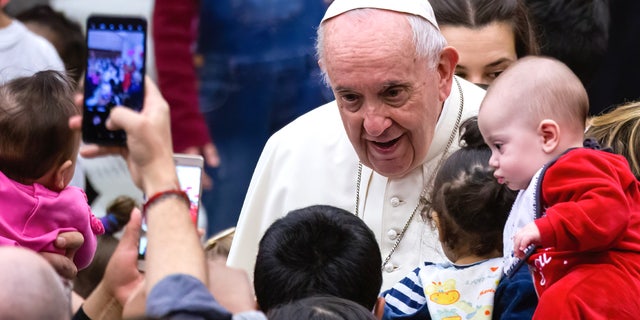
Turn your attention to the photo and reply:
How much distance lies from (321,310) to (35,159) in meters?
1.33

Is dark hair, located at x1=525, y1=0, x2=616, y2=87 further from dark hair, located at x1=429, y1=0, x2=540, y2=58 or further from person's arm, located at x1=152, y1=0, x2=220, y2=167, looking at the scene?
person's arm, located at x1=152, y1=0, x2=220, y2=167

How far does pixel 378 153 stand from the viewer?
555 centimetres

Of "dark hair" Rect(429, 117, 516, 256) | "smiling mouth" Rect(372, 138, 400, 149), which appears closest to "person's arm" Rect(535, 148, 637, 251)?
"dark hair" Rect(429, 117, 516, 256)

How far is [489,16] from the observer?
21.3ft

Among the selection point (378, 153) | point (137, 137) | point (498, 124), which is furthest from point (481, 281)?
point (137, 137)

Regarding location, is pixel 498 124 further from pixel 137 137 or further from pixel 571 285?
pixel 137 137

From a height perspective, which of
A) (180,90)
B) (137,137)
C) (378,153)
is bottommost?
(180,90)

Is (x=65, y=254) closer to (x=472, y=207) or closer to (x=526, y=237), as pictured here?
(x=472, y=207)

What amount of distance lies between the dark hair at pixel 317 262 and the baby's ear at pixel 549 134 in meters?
0.58

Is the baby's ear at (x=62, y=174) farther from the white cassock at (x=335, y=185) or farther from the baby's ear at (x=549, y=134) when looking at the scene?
the baby's ear at (x=549, y=134)

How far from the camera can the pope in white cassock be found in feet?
17.9

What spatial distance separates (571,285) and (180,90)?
3731 mm

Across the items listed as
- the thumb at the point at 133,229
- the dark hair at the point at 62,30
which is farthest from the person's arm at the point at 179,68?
the thumb at the point at 133,229

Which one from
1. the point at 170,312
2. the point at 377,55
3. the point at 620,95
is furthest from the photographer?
the point at 620,95
